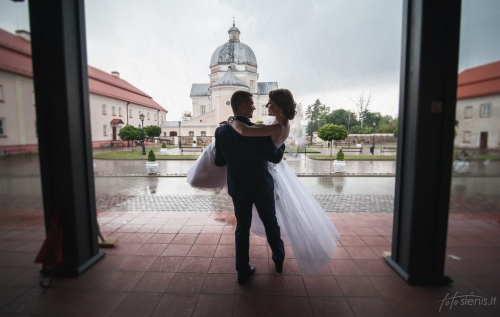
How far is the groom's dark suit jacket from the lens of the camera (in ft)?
7.23

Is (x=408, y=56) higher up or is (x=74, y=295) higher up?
(x=408, y=56)

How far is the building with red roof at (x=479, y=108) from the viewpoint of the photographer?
187 centimetres

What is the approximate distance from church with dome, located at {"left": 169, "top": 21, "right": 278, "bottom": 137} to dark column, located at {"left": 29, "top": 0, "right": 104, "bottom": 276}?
2886 cm

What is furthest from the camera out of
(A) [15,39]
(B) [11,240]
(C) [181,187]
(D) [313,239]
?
(C) [181,187]

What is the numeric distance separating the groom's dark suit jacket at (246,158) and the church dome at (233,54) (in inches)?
1705

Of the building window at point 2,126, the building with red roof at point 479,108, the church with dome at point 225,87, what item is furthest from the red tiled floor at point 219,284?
the church with dome at point 225,87

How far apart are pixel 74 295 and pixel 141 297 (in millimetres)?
549

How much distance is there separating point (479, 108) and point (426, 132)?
383mm

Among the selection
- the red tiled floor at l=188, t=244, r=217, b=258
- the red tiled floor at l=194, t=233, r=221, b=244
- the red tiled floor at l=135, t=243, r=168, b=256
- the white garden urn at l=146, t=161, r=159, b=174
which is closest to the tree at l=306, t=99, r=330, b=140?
the white garden urn at l=146, t=161, r=159, b=174

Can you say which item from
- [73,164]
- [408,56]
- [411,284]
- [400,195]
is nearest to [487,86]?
[408,56]

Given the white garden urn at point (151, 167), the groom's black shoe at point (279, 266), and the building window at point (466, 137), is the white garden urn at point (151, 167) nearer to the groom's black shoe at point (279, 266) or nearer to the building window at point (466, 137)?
the groom's black shoe at point (279, 266)

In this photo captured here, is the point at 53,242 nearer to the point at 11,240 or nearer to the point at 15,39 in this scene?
the point at 11,240

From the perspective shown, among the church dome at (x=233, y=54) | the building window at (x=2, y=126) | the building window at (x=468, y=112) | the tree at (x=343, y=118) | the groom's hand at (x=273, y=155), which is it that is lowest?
the groom's hand at (x=273, y=155)

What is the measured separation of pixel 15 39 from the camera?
2047mm
